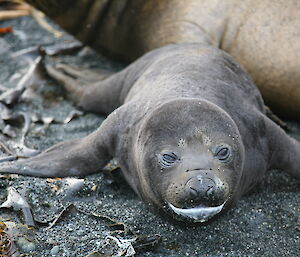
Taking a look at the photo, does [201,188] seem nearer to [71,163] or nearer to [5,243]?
[5,243]

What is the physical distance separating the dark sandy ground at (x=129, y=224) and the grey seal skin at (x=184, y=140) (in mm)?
108

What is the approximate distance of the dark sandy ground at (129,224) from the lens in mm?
3570

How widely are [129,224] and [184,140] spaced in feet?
1.97

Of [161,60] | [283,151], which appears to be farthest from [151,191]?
[161,60]

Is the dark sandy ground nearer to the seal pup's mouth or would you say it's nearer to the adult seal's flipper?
the adult seal's flipper

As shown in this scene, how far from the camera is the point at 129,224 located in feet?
12.6

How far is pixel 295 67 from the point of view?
17.8ft

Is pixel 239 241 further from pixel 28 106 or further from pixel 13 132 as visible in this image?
pixel 28 106

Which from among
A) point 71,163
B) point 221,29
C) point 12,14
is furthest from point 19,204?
point 12,14

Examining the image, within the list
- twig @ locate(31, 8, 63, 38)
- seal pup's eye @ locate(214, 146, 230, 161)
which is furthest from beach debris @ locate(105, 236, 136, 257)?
twig @ locate(31, 8, 63, 38)

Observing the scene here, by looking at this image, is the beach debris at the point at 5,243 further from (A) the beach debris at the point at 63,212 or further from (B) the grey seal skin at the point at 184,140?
(B) the grey seal skin at the point at 184,140

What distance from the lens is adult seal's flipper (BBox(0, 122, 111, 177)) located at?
431 centimetres

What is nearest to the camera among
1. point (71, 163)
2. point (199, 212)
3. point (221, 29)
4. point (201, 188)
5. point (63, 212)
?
point (201, 188)

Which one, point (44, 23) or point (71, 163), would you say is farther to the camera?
point (44, 23)
